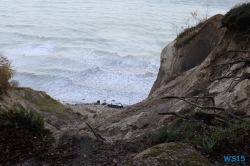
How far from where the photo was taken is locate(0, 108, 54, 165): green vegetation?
19.0 ft

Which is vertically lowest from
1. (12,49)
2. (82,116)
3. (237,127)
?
(82,116)

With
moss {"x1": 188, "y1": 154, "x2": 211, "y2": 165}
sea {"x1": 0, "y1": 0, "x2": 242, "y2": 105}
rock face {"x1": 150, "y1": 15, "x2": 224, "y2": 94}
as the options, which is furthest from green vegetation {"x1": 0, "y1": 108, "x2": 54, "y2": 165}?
sea {"x1": 0, "y1": 0, "x2": 242, "y2": 105}

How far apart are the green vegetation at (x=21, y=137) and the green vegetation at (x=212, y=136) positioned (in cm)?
238

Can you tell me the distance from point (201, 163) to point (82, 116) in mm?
15952

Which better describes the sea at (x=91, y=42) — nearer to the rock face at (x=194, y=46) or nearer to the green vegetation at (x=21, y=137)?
the rock face at (x=194, y=46)

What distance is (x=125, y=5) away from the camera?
2210 inches

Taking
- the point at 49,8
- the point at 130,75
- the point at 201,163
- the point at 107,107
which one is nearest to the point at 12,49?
the point at 130,75

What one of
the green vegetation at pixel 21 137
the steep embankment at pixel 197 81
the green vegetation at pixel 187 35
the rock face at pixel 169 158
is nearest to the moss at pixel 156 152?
the rock face at pixel 169 158

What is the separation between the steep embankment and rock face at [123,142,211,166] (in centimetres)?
167

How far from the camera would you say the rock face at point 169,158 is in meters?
3.93

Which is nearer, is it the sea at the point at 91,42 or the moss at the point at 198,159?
the moss at the point at 198,159

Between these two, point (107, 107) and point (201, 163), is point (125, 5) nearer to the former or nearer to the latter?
point (107, 107)

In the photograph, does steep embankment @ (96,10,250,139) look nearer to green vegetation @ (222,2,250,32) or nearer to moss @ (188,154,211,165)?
green vegetation @ (222,2,250,32)

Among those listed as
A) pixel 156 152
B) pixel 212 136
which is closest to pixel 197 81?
pixel 212 136
